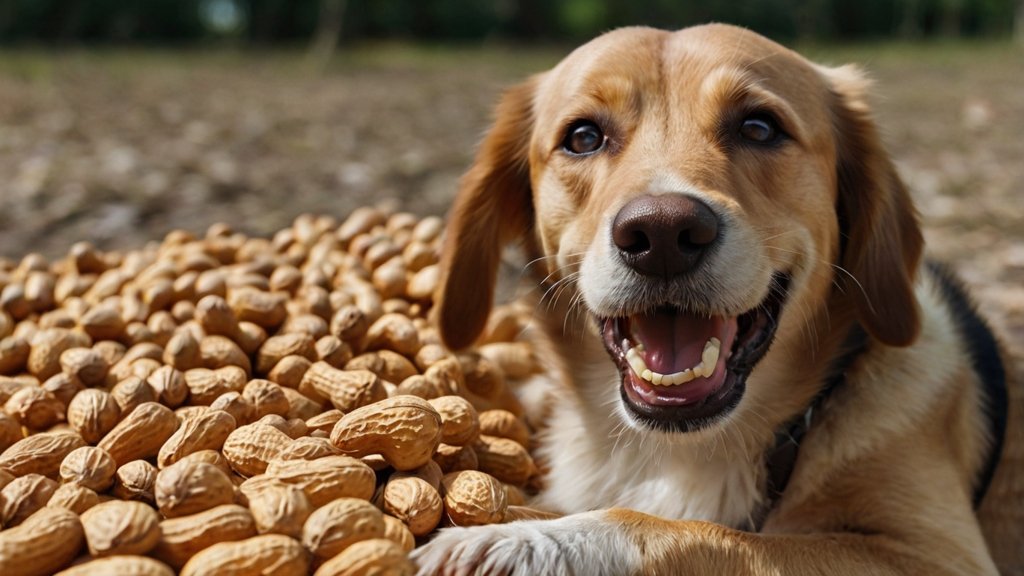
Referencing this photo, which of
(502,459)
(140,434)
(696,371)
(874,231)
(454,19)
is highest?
(874,231)

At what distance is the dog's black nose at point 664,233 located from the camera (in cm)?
213

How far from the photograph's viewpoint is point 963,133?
331 inches

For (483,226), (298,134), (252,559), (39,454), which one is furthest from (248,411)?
(298,134)

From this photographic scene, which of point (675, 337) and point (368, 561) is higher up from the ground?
point (675, 337)

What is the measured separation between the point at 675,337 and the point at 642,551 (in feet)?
1.95

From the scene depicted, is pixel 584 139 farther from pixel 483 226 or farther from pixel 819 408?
pixel 819 408

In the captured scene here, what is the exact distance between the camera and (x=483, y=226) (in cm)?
311

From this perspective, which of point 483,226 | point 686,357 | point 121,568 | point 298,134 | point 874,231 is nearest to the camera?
point 121,568

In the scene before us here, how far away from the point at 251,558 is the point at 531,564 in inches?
23.1

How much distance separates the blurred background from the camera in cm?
500

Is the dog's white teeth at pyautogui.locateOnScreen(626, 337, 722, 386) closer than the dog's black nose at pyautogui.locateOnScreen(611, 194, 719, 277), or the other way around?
the dog's black nose at pyautogui.locateOnScreen(611, 194, 719, 277)

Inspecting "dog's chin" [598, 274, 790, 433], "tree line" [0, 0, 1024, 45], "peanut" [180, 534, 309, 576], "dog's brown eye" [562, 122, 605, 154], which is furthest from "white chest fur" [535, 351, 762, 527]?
"tree line" [0, 0, 1024, 45]

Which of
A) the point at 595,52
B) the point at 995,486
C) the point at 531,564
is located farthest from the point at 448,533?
the point at 995,486

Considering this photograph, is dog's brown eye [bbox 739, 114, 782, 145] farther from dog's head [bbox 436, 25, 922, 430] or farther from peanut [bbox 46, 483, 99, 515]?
peanut [bbox 46, 483, 99, 515]
